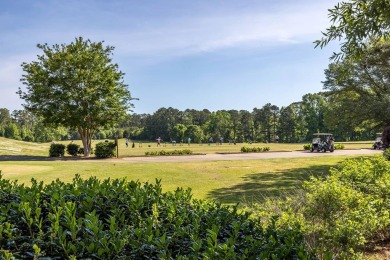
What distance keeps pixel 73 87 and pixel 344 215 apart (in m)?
26.2

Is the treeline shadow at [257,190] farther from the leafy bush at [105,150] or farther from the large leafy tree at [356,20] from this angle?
the leafy bush at [105,150]

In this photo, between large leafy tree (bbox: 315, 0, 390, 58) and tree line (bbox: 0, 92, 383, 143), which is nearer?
large leafy tree (bbox: 315, 0, 390, 58)

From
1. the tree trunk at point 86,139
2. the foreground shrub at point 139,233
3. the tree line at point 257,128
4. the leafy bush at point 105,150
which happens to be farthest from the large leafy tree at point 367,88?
the tree line at point 257,128

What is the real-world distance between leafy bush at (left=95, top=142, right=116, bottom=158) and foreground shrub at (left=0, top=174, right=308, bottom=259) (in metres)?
23.5

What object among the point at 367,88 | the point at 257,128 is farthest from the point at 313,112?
the point at 367,88

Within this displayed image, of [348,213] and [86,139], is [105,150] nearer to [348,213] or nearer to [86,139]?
[86,139]

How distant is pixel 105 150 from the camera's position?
87.1 ft

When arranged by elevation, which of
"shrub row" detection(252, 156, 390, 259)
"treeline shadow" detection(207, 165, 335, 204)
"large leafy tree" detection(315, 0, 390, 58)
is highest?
"large leafy tree" detection(315, 0, 390, 58)

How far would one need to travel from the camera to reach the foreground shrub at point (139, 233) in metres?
2.32

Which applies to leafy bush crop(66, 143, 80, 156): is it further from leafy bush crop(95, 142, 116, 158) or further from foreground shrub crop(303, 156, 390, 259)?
foreground shrub crop(303, 156, 390, 259)

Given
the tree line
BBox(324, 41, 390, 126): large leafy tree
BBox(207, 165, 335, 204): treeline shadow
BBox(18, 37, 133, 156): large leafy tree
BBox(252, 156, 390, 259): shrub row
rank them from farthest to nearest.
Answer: the tree line
BBox(18, 37, 133, 156): large leafy tree
BBox(324, 41, 390, 126): large leafy tree
BBox(207, 165, 335, 204): treeline shadow
BBox(252, 156, 390, 259): shrub row

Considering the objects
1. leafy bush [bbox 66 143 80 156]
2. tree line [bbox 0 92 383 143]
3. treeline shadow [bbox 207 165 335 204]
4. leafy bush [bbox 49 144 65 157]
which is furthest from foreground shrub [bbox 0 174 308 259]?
tree line [bbox 0 92 383 143]

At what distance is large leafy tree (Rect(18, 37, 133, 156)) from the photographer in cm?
2655

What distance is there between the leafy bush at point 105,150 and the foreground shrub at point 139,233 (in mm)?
23484
